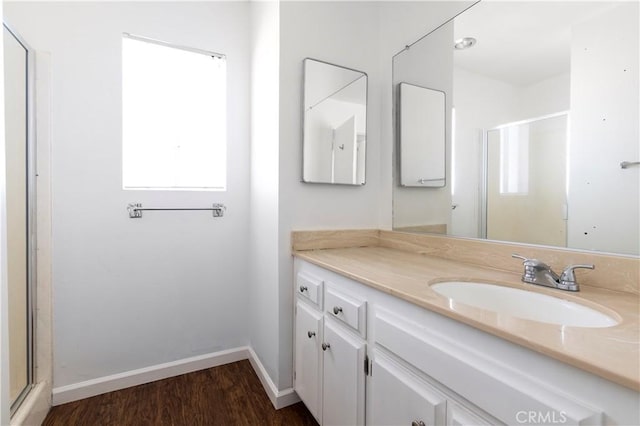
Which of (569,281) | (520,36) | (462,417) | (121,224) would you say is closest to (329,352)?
(462,417)

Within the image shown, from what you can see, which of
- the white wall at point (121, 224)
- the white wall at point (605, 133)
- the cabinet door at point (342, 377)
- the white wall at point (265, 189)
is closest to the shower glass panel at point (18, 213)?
the white wall at point (121, 224)

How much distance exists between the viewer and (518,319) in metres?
0.65

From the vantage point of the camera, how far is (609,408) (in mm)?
474

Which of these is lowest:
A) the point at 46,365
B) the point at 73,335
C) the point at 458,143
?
the point at 46,365

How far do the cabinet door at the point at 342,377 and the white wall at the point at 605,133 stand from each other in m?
0.85

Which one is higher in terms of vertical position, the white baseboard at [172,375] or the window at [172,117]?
the window at [172,117]

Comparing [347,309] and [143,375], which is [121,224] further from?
[347,309]

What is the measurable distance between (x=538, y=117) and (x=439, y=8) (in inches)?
31.4

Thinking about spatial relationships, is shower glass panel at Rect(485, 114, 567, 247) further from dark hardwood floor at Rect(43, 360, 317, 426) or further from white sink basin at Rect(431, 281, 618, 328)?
dark hardwood floor at Rect(43, 360, 317, 426)

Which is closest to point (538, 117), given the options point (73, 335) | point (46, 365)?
point (73, 335)

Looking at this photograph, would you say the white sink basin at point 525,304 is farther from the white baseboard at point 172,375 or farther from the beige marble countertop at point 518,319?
the white baseboard at point 172,375

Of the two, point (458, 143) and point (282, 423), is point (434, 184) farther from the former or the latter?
point (282, 423)

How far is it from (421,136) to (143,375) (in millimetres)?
2139

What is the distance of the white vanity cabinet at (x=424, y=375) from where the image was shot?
1.68ft
